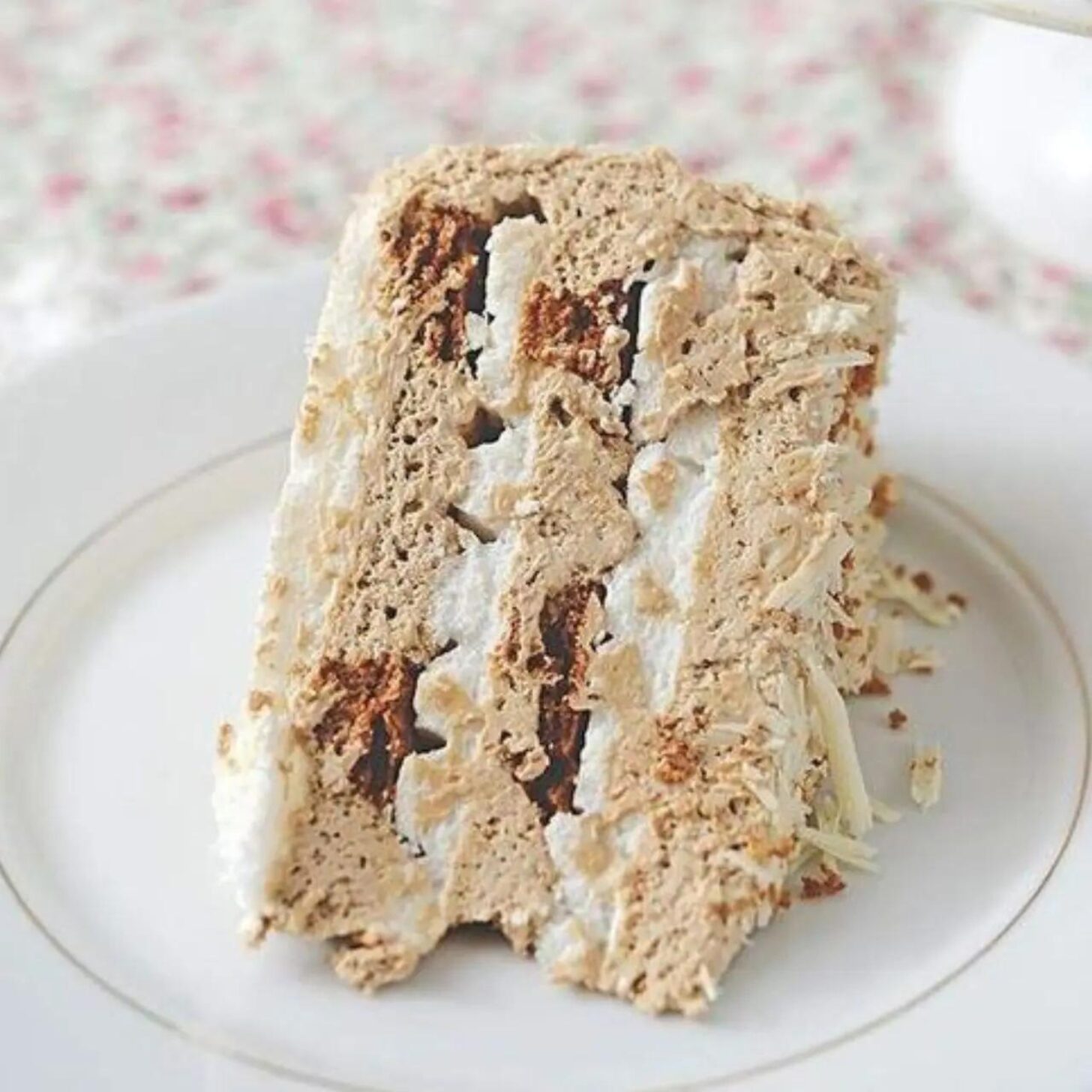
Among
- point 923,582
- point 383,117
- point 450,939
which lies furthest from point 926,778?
point 383,117

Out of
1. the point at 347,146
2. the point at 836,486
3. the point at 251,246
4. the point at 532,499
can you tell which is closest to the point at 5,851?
the point at 532,499

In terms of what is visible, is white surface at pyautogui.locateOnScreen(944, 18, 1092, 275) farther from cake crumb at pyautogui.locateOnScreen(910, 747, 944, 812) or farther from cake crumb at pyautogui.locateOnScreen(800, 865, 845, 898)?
cake crumb at pyautogui.locateOnScreen(800, 865, 845, 898)

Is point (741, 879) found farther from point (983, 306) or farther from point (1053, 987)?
point (983, 306)

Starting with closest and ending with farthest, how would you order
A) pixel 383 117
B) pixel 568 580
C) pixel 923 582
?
pixel 568 580 < pixel 923 582 < pixel 383 117

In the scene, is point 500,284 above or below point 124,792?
above

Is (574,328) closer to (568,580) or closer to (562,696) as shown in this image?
(568,580)

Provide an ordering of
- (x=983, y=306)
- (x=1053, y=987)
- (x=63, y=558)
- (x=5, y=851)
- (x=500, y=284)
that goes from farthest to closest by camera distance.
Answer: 1. (x=983, y=306)
2. (x=63, y=558)
3. (x=500, y=284)
4. (x=5, y=851)
5. (x=1053, y=987)

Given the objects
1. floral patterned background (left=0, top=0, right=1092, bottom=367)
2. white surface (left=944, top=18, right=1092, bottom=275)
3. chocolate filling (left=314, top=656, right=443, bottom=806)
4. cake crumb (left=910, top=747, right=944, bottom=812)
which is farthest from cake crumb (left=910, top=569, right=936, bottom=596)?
white surface (left=944, top=18, right=1092, bottom=275)
